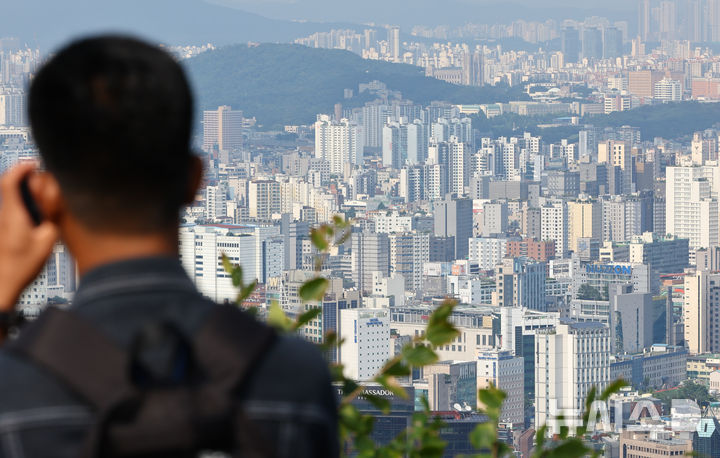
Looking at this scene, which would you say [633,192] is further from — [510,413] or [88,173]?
[88,173]

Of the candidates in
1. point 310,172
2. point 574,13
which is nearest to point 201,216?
point 310,172

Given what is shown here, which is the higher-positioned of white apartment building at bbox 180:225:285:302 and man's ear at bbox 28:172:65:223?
man's ear at bbox 28:172:65:223

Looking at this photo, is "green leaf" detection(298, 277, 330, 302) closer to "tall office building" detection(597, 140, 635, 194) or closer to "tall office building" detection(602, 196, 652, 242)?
"tall office building" detection(602, 196, 652, 242)

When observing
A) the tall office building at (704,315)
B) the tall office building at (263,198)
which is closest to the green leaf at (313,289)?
the tall office building at (704,315)

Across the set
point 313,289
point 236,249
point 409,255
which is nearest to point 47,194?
point 313,289

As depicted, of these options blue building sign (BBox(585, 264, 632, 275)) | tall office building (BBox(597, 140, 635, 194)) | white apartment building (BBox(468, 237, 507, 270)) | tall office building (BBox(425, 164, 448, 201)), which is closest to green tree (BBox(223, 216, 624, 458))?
blue building sign (BBox(585, 264, 632, 275))
